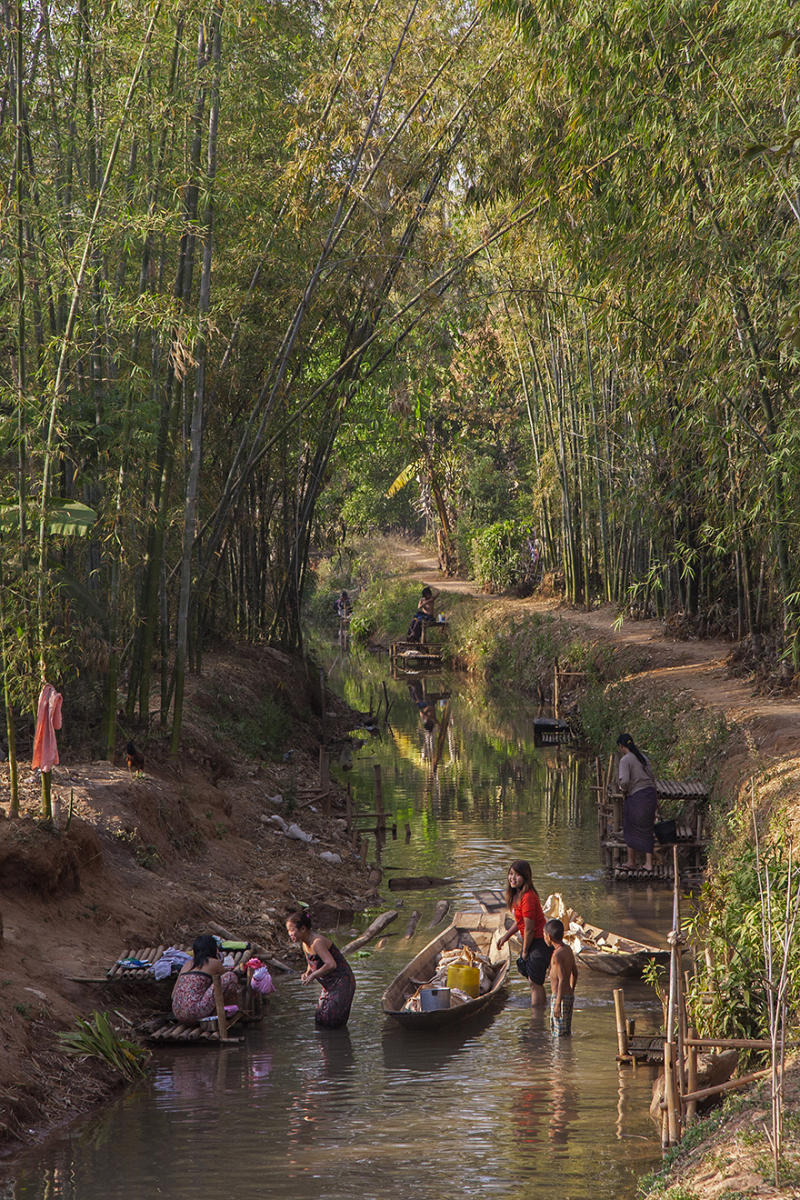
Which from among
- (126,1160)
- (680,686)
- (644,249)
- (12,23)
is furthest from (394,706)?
(126,1160)

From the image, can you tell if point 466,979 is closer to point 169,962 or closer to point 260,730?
point 169,962

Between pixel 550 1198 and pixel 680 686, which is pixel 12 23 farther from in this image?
pixel 680 686

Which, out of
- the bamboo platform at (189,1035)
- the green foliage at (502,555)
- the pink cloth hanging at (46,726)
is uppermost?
the green foliage at (502,555)

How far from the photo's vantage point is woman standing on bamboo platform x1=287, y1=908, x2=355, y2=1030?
879cm

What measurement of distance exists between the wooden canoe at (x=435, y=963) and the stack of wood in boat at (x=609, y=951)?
607 millimetres

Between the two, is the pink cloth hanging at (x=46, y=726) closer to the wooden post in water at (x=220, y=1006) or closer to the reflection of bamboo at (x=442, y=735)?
the wooden post in water at (x=220, y=1006)

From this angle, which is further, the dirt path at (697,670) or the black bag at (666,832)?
the dirt path at (697,670)

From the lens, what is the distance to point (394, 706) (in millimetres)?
27328

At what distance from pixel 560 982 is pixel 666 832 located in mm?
4062

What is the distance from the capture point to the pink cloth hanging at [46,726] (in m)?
8.68

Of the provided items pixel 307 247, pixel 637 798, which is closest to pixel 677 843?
pixel 637 798

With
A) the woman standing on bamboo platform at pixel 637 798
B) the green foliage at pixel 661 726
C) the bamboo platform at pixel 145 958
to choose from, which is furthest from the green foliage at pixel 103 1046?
the green foliage at pixel 661 726

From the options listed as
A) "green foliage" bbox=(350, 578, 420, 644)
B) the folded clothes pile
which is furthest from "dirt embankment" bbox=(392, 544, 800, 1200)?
"green foliage" bbox=(350, 578, 420, 644)

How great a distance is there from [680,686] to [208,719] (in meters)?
6.52
